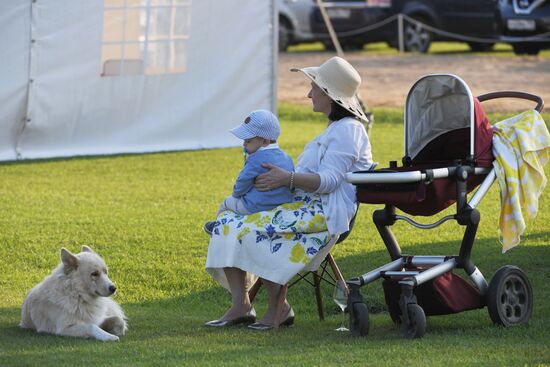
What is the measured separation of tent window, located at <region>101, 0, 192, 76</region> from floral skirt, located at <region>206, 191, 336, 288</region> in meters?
7.05

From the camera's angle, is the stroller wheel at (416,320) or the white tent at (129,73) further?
the white tent at (129,73)

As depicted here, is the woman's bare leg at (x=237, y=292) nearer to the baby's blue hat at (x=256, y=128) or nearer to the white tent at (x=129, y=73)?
the baby's blue hat at (x=256, y=128)

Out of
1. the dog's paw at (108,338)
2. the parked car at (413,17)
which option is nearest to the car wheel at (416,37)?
the parked car at (413,17)

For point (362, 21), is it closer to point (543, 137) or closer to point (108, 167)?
point (108, 167)

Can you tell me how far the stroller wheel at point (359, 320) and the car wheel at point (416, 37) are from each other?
19.8m

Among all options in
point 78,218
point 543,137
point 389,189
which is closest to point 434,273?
point 389,189

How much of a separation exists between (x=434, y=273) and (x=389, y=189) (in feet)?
1.63

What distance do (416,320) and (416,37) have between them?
66.9 feet

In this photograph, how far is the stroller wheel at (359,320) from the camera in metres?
6.08

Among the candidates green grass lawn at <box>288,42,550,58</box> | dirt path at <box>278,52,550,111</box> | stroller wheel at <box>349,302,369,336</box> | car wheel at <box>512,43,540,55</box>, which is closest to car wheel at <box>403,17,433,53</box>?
green grass lawn at <box>288,42,550,58</box>

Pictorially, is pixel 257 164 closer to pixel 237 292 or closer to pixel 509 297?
pixel 237 292

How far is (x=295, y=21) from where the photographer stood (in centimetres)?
2614

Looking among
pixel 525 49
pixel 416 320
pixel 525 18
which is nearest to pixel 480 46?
pixel 525 49

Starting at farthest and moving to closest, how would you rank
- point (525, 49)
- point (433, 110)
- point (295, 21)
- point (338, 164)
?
point (295, 21) < point (525, 49) < point (433, 110) < point (338, 164)
